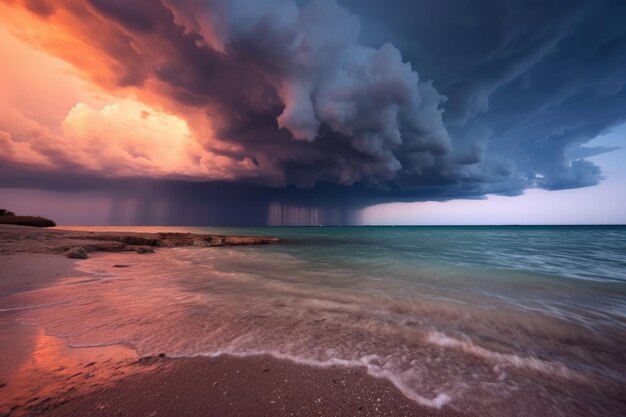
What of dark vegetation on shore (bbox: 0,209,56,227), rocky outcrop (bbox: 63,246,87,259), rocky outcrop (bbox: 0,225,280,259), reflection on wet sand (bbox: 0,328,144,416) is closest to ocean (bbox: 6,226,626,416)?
reflection on wet sand (bbox: 0,328,144,416)

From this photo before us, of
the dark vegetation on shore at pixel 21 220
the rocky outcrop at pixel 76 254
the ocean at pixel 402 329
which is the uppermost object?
the dark vegetation on shore at pixel 21 220

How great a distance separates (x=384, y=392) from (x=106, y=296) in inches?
322

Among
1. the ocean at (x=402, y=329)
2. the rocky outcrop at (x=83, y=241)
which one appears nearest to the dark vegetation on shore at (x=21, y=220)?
the rocky outcrop at (x=83, y=241)

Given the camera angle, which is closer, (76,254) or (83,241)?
(76,254)

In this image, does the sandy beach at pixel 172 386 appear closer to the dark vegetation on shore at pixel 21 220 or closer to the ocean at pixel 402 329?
the ocean at pixel 402 329

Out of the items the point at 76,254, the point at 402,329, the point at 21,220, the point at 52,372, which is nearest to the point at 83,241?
the point at 76,254

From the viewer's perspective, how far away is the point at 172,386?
10.4 ft

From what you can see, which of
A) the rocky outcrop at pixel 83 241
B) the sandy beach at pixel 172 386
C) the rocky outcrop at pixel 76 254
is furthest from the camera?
the rocky outcrop at pixel 83 241

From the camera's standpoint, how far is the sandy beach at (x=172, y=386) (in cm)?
275

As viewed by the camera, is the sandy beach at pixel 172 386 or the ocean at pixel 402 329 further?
the ocean at pixel 402 329

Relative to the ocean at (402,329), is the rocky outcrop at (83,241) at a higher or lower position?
higher

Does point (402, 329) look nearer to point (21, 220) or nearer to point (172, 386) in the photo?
point (172, 386)

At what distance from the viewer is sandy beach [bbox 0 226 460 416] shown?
275 cm

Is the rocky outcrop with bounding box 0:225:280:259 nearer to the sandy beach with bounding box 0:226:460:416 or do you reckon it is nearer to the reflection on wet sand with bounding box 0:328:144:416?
the reflection on wet sand with bounding box 0:328:144:416
